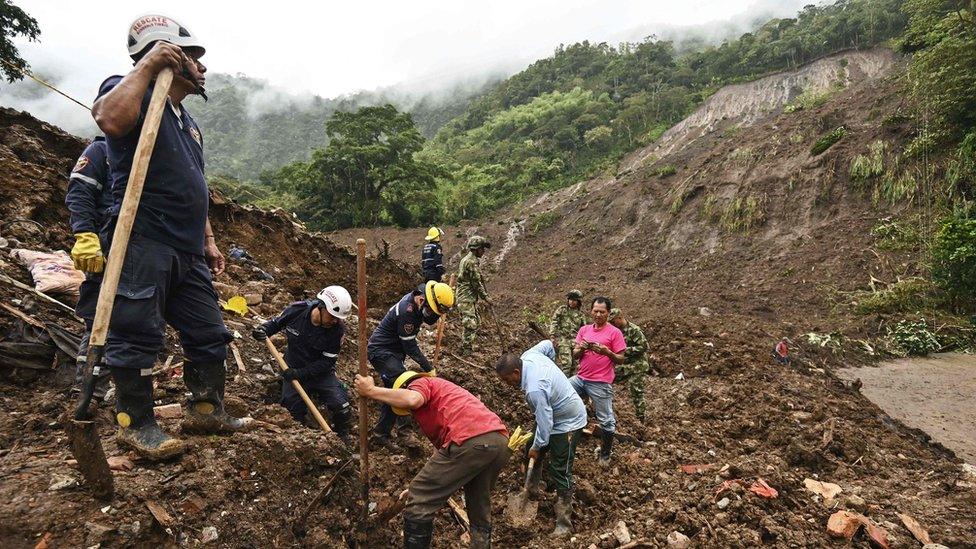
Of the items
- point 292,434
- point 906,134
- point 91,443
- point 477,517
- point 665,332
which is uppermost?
point 906,134

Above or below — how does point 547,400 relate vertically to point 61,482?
below

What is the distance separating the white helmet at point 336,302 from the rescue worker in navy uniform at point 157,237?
42.0 inches

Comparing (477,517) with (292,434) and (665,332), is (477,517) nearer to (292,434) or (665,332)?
(292,434)

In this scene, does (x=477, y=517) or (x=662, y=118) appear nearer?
(x=477, y=517)

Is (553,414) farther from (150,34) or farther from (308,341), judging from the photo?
(150,34)

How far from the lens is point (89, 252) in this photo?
220 cm

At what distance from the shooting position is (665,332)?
9.75 m

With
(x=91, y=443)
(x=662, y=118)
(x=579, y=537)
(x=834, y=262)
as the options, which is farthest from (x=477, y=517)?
(x=662, y=118)

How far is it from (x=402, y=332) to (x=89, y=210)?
8.19 ft

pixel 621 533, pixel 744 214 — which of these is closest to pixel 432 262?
pixel 621 533

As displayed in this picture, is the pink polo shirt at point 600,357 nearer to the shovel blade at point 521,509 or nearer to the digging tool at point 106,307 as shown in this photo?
the shovel blade at point 521,509

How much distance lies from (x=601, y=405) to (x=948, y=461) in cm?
385

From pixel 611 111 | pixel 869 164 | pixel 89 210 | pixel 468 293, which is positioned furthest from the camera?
pixel 611 111

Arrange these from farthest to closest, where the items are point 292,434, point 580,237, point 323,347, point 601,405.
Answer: point 580,237 → point 601,405 → point 323,347 → point 292,434
